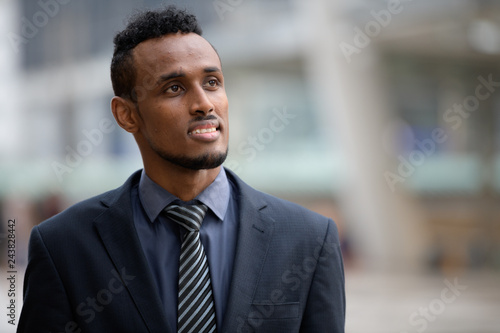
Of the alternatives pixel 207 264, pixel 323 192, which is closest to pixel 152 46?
pixel 207 264

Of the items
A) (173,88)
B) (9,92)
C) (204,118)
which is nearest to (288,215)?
(204,118)

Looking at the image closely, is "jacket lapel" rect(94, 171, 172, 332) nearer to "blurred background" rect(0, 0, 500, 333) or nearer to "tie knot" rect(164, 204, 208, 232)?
"tie knot" rect(164, 204, 208, 232)

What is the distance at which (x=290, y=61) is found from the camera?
22594 mm

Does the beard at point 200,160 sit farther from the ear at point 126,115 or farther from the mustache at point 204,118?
the ear at point 126,115

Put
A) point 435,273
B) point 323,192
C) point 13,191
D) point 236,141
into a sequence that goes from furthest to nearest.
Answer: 1. point 236,141
2. point 323,192
3. point 13,191
4. point 435,273

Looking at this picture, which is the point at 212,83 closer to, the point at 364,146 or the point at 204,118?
the point at 204,118

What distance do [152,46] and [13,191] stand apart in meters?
20.3

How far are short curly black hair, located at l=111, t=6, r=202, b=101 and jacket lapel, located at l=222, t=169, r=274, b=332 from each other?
55cm

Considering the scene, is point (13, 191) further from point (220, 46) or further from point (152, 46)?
point (152, 46)

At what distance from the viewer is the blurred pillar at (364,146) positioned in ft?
59.8

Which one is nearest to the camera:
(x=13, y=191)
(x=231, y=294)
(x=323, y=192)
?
(x=231, y=294)

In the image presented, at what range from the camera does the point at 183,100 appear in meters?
2.26

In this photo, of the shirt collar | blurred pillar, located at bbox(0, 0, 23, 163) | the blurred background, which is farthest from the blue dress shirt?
blurred pillar, located at bbox(0, 0, 23, 163)

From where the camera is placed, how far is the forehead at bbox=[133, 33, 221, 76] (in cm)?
227
